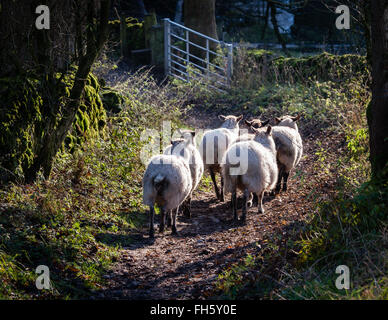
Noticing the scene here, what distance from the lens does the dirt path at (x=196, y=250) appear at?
5957mm

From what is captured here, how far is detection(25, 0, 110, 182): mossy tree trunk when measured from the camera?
25.7 feet

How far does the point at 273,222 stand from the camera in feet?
25.6

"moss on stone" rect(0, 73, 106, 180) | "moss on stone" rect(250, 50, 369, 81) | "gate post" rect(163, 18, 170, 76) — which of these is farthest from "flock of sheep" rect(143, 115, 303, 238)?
"gate post" rect(163, 18, 170, 76)

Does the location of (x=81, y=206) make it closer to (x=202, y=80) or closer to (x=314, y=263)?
(x=314, y=263)

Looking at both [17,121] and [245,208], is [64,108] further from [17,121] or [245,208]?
[245,208]

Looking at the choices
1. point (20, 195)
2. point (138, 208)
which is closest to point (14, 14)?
point (20, 195)

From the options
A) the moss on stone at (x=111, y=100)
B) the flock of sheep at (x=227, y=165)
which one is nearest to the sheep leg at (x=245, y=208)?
the flock of sheep at (x=227, y=165)

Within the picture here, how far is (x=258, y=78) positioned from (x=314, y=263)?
1256 cm

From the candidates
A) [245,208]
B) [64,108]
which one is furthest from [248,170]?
[64,108]

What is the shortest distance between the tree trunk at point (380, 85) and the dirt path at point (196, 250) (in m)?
1.31

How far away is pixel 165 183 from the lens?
7.46 metres

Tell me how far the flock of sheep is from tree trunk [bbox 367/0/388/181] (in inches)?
86.3

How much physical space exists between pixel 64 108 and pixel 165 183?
221cm

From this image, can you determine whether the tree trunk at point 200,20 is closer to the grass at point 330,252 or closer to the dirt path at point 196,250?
the dirt path at point 196,250
